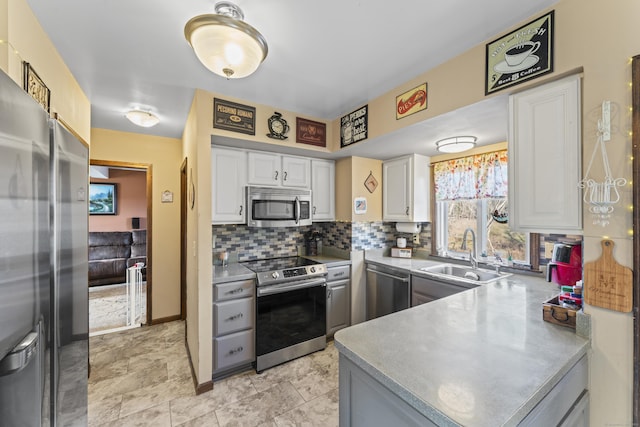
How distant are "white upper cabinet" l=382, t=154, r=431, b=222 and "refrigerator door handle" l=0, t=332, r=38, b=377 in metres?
2.92

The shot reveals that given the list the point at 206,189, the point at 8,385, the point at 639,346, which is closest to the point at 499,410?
the point at 639,346

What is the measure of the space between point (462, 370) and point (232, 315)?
1.91 meters

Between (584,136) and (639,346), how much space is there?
0.89m

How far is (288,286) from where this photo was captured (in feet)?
8.32

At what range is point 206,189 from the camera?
7.09ft

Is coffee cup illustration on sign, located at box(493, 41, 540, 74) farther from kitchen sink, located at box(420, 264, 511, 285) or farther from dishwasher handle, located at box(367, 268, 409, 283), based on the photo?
dishwasher handle, located at box(367, 268, 409, 283)

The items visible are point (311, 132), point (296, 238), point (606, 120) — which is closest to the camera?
point (606, 120)

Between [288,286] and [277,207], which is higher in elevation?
[277,207]

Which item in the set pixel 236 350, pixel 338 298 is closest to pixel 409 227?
pixel 338 298

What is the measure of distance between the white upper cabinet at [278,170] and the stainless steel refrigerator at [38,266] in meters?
1.64

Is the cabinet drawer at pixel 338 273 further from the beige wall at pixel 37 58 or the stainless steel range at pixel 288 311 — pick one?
the beige wall at pixel 37 58

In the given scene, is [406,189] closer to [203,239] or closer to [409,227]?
[409,227]

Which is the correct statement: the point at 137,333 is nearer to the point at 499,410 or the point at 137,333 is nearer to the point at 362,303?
the point at 362,303

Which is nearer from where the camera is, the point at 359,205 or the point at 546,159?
the point at 546,159
